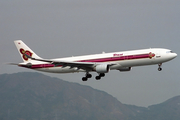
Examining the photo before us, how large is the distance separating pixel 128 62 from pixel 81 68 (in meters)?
10.5

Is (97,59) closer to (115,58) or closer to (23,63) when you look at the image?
(115,58)

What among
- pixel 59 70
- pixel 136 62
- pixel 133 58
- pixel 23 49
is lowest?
pixel 59 70

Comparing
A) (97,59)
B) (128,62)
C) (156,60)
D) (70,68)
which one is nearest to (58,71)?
(70,68)

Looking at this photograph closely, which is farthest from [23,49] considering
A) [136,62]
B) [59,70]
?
[136,62]

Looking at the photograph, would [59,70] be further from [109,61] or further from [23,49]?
[23,49]

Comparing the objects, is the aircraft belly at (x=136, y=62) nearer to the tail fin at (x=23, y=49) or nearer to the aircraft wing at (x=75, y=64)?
the aircraft wing at (x=75, y=64)

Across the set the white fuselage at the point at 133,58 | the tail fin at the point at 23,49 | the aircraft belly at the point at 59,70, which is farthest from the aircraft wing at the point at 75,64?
the tail fin at the point at 23,49

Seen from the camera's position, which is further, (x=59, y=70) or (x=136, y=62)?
(x=59, y=70)

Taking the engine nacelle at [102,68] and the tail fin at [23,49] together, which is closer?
the engine nacelle at [102,68]

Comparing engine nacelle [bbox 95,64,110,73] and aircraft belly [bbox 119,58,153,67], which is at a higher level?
aircraft belly [bbox 119,58,153,67]

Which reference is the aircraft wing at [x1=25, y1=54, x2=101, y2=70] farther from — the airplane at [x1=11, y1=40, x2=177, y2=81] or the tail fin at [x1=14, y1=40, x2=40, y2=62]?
the tail fin at [x1=14, y1=40, x2=40, y2=62]

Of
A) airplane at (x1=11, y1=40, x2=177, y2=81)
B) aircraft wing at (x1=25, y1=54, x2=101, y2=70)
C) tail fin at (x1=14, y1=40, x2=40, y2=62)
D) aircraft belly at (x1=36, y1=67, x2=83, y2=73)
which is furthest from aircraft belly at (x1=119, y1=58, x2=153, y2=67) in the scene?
tail fin at (x1=14, y1=40, x2=40, y2=62)

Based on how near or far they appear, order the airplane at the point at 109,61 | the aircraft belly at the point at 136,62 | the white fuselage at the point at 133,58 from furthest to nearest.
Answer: the aircraft belly at the point at 136,62
the airplane at the point at 109,61
the white fuselage at the point at 133,58

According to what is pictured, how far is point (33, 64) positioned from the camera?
8050cm
